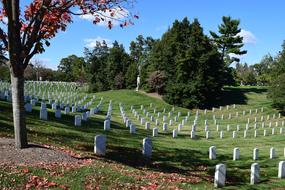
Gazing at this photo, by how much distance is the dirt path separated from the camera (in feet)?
33.5

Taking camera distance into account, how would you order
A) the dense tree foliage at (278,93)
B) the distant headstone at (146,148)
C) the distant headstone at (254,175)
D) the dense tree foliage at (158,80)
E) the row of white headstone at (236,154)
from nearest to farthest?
the distant headstone at (254,175) < the distant headstone at (146,148) < the row of white headstone at (236,154) < the dense tree foliage at (278,93) < the dense tree foliage at (158,80)

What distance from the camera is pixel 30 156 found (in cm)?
1074

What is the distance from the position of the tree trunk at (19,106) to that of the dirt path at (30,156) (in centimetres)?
31

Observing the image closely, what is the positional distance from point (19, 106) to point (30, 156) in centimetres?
153

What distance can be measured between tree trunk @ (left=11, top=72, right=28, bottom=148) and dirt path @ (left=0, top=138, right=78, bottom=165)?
1.01ft

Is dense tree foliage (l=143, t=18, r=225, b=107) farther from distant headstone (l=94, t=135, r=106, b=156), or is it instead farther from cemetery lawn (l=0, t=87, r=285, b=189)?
distant headstone (l=94, t=135, r=106, b=156)

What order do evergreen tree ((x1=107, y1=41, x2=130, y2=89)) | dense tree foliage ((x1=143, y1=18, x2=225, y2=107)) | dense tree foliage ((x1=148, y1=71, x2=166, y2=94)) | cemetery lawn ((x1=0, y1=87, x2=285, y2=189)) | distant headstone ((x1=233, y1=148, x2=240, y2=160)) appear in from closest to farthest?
cemetery lawn ((x1=0, y1=87, x2=285, y2=189)) → distant headstone ((x1=233, y1=148, x2=240, y2=160)) → dense tree foliage ((x1=143, y1=18, x2=225, y2=107)) → dense tree foliage ((x1=148, y1=71, x2=166, y2=94)) → evergreen tree ((x1=107, y1=41, x2=130, y2=89))

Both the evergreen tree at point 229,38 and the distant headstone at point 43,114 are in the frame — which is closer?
the distant headstone at point 43,114

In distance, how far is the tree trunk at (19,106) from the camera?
1115 cm

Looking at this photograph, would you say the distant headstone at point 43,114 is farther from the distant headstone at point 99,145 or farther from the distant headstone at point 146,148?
the distant headstone at point 99,145

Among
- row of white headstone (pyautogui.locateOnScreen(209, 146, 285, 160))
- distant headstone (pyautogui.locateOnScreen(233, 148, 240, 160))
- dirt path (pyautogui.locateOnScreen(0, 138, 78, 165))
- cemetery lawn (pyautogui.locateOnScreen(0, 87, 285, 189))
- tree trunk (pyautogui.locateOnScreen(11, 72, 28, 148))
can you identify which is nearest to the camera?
cemetery lawn (pyautogui.locateOnScreen(0, 87, 285, 189))

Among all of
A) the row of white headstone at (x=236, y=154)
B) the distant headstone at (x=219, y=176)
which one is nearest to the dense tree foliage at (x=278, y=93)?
the row of white headstone at (x=236, y=154)

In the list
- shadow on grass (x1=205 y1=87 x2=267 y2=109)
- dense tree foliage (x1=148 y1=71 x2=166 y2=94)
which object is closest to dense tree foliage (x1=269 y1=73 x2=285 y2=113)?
Result: shadow on grass (x1=205 y1=87 x2=267 y2=109)

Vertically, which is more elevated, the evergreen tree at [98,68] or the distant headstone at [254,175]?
the evergreen tree at [98,68]
